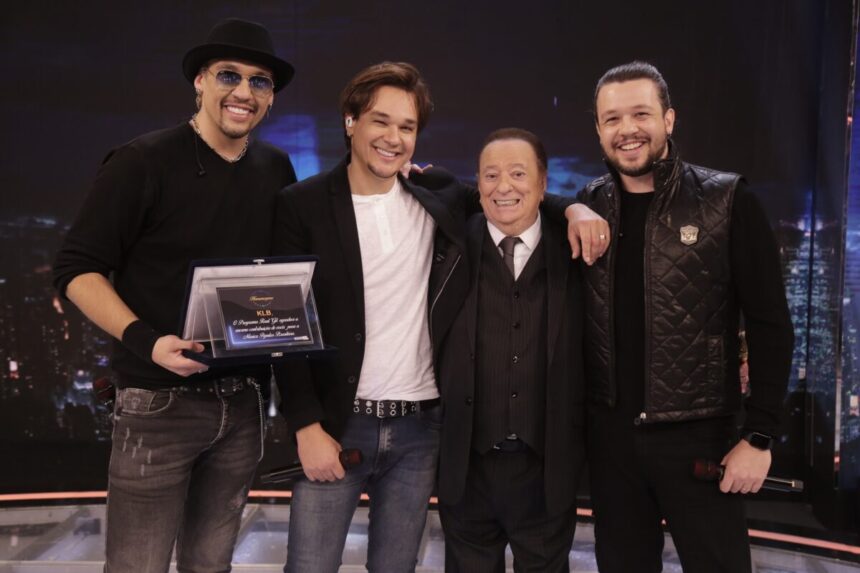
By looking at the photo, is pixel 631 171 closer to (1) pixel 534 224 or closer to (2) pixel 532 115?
(1) pixel 534 224

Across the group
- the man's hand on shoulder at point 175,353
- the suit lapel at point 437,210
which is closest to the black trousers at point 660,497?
the suit lapel at point 437,210

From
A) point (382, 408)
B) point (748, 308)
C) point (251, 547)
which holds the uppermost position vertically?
point (748, 308)

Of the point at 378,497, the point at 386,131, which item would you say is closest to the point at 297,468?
the point at 378,497

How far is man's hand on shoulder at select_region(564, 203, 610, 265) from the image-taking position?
2.13m

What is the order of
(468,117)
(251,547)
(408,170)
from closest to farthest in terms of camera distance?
(408,170) → (251,547) → (468,117)

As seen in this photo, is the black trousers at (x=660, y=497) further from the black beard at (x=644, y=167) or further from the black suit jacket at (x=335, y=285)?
the black beard at (x=644, y=167)

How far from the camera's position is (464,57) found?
4637 millimetres

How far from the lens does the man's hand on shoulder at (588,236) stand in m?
2.13

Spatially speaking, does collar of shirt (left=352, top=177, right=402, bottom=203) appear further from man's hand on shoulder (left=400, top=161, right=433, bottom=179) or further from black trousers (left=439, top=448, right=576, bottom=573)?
black trousers (left=439, top=448, right=576, bottom=573)

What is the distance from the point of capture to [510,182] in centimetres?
214

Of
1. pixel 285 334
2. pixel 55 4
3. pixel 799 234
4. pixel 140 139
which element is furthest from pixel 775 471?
pixel 55 4

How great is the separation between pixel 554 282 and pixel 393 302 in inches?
18.3

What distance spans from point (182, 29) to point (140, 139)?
10.3 feet

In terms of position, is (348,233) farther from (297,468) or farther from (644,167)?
(644,167)
